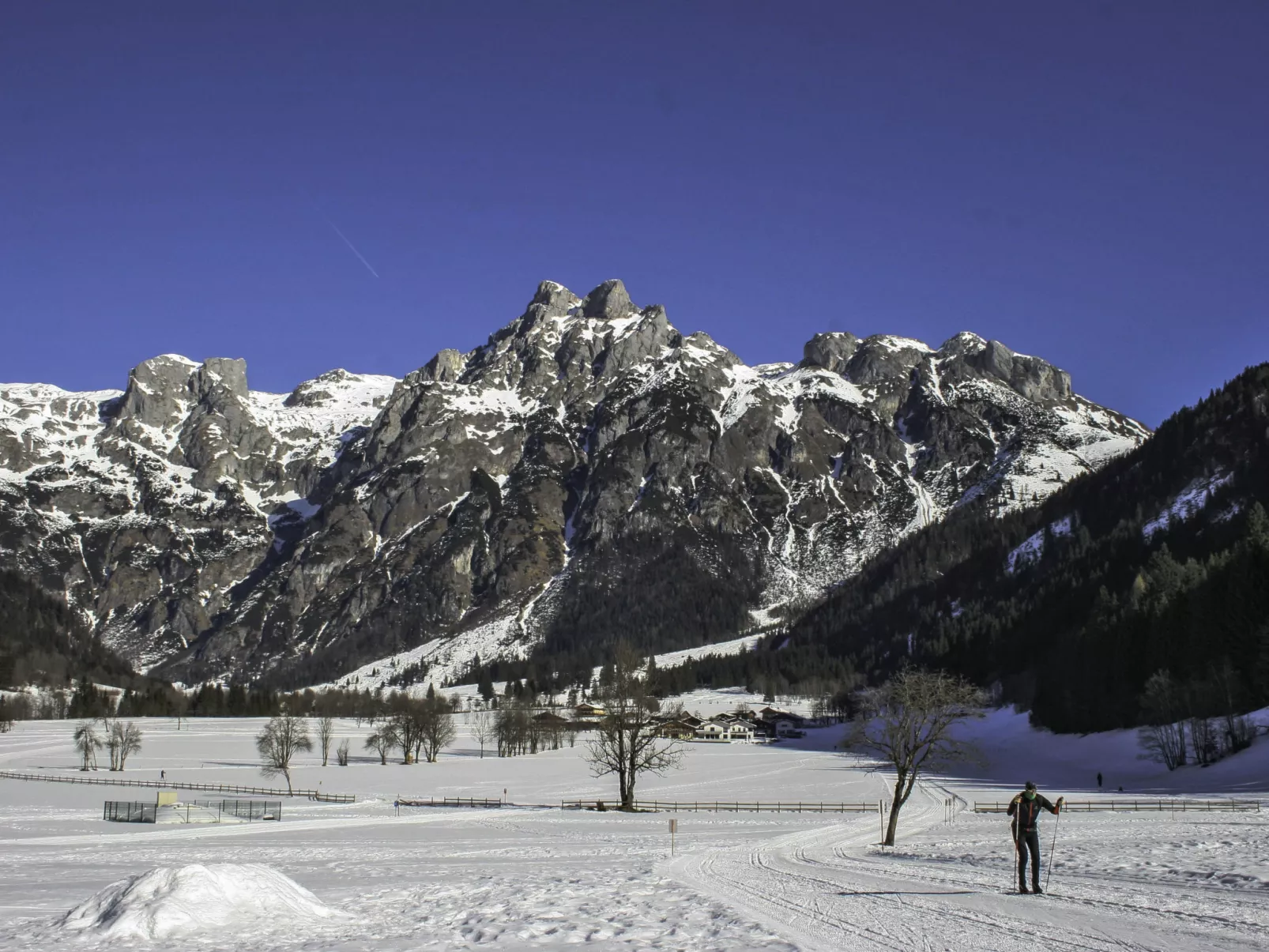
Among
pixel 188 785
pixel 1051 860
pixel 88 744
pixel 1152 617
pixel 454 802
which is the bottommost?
pixel 188 785

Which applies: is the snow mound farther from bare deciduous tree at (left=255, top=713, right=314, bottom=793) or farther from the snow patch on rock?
the snow patch on rock

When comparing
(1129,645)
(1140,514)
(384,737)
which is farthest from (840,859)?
(1140,514)

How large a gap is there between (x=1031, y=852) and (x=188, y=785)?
291 feet

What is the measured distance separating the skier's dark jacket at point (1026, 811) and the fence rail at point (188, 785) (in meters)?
61.7

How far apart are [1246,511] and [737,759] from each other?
95.2 m

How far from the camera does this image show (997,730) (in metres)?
134

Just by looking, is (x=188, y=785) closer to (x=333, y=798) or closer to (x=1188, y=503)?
(x=333, y=798)

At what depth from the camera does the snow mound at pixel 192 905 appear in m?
15.3

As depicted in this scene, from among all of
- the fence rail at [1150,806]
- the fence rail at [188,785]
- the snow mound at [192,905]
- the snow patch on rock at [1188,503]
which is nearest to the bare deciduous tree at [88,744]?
the fence rail at [188,785]

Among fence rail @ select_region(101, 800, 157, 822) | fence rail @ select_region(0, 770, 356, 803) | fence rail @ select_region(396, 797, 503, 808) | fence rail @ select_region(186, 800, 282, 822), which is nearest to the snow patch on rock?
fence rail @ select_region(396, 797, 503, 808)

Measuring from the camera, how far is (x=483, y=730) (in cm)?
17312

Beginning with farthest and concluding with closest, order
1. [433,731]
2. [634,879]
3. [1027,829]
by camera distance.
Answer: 1. [433,731]
2. [634,879]
3. [1027,829]

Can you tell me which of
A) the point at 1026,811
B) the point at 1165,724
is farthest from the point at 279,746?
the point at 1026,811

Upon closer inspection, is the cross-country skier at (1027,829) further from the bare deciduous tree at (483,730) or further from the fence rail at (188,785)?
the bare deciduous tree at (483,730)
